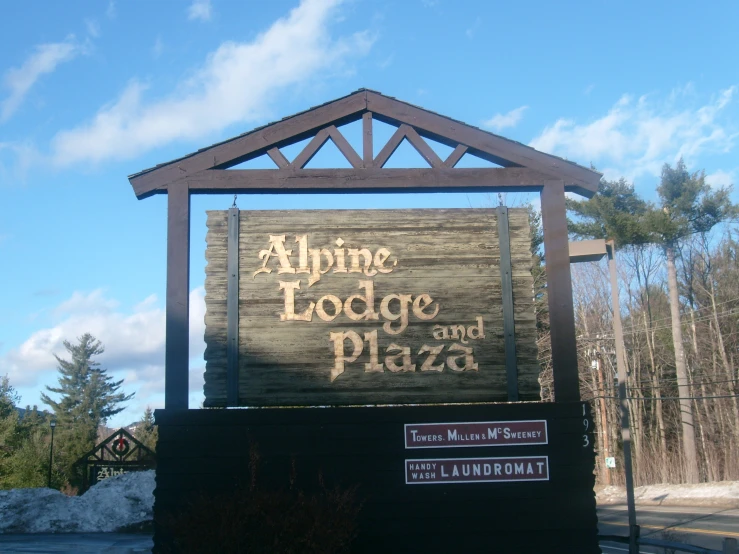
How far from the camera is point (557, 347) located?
26.2 feet

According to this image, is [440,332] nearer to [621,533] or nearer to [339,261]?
[339,261]

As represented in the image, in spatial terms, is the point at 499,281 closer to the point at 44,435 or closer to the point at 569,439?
the point at 569,439

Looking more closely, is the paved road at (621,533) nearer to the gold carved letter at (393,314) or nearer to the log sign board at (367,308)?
the log sign board at (367,308)

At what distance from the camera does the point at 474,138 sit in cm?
834

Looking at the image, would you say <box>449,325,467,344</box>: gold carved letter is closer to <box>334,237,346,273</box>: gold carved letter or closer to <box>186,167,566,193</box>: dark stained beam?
<box>334,237,346,273</box>: gold carved letter

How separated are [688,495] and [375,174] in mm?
28595

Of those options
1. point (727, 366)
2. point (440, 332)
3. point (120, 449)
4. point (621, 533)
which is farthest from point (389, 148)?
point (727, 366)

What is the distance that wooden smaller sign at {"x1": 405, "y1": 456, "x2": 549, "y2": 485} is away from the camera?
7480 millimetres

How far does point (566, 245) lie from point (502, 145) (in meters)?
1.28

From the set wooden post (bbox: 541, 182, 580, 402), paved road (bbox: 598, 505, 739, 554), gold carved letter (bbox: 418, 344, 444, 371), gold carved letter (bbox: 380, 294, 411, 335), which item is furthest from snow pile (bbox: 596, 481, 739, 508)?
gold carved letter (bbox: 380, 294, 411, 335)

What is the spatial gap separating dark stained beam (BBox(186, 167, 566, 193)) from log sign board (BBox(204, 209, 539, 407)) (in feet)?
0.88

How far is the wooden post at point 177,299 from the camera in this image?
7594 mm

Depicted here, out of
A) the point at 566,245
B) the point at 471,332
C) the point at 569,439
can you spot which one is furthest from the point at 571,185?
the point at 569,439

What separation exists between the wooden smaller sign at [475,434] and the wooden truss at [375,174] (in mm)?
477
